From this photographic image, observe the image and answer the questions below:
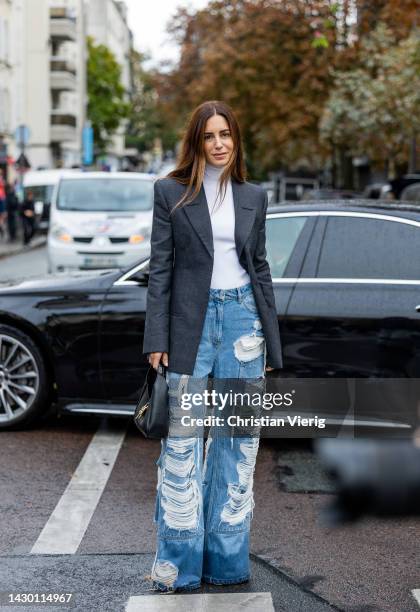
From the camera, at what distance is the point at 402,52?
32000 millimetres

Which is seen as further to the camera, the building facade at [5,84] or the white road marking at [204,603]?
the building facade at [5,84]

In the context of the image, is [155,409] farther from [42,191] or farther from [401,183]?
[42,191]

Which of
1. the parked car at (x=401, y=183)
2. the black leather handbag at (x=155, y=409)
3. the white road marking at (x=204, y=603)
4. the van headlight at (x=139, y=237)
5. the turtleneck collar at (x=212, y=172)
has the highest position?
the turtleneck collar at (x=212, y=172)

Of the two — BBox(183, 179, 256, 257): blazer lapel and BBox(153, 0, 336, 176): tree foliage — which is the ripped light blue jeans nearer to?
BBox(183, 179, 256, 257): blazer lapel

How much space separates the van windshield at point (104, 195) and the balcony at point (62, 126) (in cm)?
5816

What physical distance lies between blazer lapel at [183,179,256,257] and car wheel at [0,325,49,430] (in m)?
3.53

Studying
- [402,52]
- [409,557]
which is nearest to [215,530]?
[409,557]

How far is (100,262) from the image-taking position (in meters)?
17.8

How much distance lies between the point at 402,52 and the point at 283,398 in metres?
28.7

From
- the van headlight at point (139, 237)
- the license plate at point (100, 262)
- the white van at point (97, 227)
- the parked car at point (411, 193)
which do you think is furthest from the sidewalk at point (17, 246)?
the parked car at point (411, 193)

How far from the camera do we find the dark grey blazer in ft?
13.2

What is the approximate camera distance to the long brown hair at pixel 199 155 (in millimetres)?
3988

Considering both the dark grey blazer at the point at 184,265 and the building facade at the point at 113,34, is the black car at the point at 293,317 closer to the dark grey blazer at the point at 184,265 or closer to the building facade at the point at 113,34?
the dark grey blazer at the point at 184,265

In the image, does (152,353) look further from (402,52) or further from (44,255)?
(402,52)
